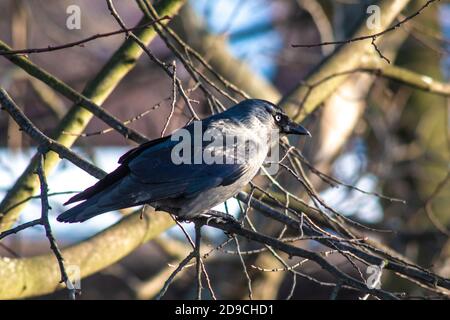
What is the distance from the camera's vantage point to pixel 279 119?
540 cm

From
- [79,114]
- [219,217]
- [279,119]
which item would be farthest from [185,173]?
[79,114]

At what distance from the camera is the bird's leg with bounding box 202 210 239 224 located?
171 inches

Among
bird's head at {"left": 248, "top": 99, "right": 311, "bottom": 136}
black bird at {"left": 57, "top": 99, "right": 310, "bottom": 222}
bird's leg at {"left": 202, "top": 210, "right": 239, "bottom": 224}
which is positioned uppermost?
bird's head at {"left": 248, "top": 99, "right": 311, "bottom": 136}

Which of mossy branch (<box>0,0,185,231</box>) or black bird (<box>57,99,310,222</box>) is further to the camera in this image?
mossy branch (<box>0,0,185,231</box>)

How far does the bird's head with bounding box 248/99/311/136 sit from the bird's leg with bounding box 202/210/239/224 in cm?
101

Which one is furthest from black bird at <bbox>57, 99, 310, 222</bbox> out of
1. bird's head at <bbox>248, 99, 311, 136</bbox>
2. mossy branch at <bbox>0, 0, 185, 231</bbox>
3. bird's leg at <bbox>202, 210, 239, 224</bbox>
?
mossy branch at <bbox>0, 0, 185, 231</bbox>

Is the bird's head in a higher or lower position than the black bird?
higher

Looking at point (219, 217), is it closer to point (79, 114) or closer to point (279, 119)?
point (279, 119)

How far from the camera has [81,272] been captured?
208 inches

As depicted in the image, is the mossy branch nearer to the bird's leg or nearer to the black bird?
the black bird

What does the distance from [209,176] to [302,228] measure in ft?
2.90

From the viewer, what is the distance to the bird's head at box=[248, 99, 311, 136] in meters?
5.35
